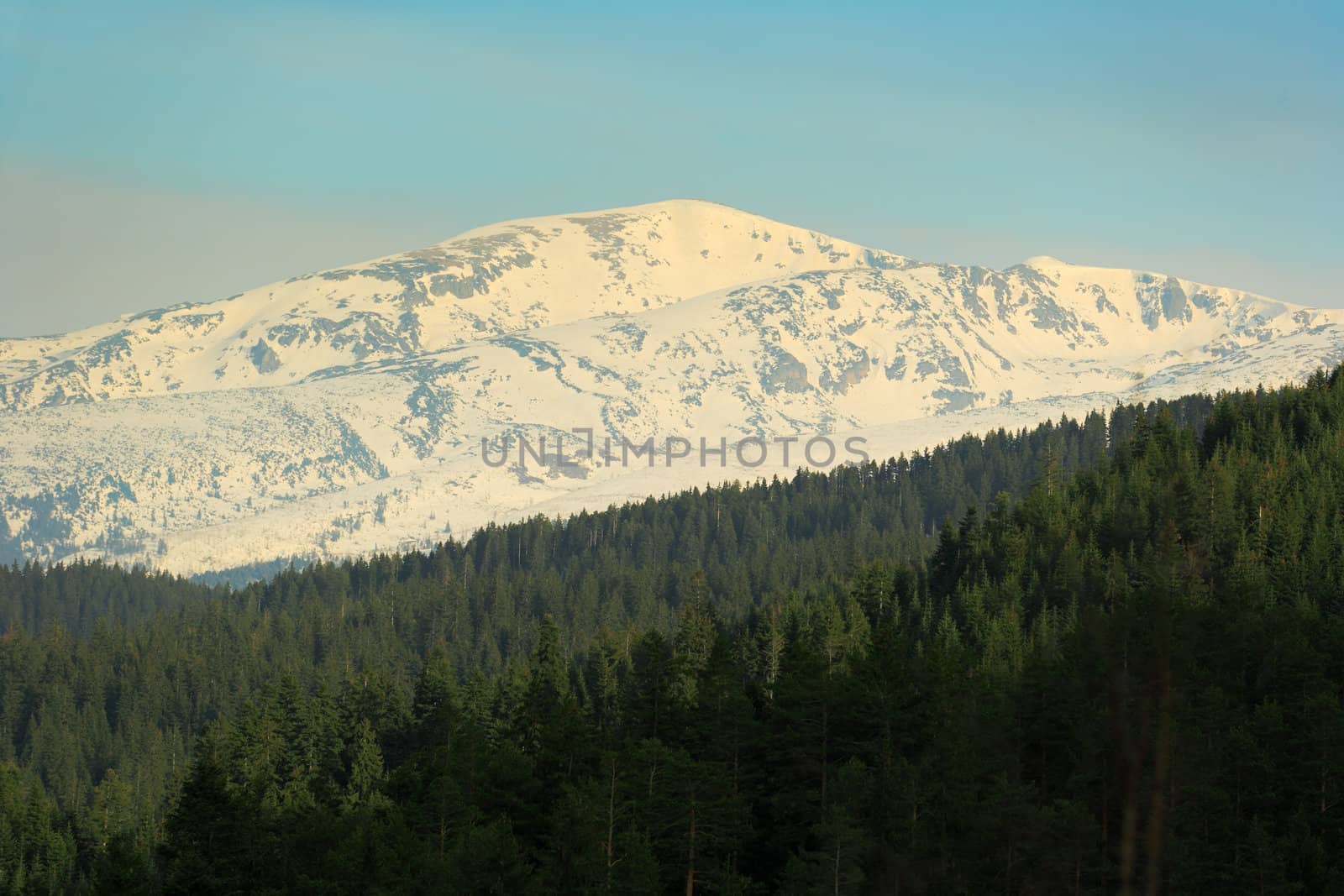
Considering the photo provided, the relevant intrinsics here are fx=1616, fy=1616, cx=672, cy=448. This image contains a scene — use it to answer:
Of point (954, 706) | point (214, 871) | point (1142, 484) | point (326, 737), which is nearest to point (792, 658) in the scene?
point (954, 706)

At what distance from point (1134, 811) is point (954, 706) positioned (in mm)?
61092

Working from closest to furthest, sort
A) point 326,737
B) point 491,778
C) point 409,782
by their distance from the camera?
A: 1. point 491,778
2. point 409,782
3. point 326,737

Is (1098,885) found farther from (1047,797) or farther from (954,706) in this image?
(954,706)

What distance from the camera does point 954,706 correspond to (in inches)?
3164

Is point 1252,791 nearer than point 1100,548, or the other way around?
point 1252,791

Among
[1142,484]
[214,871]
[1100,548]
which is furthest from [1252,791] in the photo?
[1142,484]

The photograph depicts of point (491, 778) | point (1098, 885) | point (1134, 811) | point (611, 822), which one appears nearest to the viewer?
point (1134, 811)

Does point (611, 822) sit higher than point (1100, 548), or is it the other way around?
point (1100, 548)

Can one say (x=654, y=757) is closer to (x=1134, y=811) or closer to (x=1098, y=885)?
(x=1098, y=885)

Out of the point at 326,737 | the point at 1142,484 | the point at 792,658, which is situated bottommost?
the point at 326,737

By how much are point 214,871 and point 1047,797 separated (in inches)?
1385

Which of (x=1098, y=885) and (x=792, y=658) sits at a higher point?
(x=792, y=658)

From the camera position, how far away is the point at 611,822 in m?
69.7

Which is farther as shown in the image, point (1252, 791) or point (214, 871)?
point (1252, 791)
